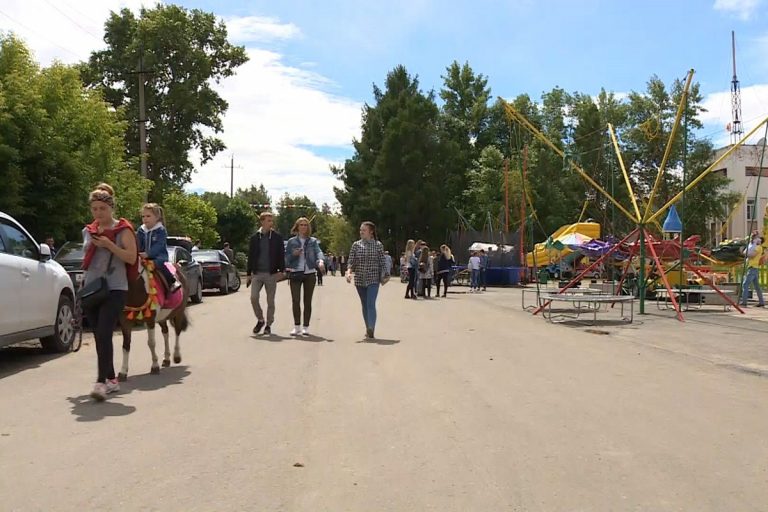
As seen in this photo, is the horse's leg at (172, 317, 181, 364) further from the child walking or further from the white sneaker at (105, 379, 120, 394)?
the white sneaker at (105, 379, 120, 394)

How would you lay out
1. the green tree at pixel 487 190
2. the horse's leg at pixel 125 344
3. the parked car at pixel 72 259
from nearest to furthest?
the horse's leg at pixel 125 344 → the parked car at pixel 72 259 → the green tree at pixel 487 190

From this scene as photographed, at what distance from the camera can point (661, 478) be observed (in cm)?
467

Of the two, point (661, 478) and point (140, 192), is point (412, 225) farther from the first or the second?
point (661, 478)

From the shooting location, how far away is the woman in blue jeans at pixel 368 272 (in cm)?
1152

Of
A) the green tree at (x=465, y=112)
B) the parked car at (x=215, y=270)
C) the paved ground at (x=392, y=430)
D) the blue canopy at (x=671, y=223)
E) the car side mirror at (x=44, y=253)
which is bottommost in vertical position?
the paved ground at (x=392, y=430)

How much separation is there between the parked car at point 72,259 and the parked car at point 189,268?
2472mm

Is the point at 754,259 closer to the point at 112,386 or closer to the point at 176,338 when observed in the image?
the point at 176,338

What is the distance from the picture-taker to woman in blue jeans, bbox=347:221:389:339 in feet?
37.8

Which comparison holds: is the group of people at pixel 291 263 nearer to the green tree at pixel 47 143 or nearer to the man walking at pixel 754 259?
the green tree at pixel 47 143

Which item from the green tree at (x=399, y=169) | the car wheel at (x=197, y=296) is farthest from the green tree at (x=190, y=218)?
the car wheel at (x=197, y=296)

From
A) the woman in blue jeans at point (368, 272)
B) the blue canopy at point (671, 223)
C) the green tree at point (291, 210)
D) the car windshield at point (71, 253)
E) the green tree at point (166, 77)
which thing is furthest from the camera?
the green tree at point (291, 210)

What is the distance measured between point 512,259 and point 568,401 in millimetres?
27030

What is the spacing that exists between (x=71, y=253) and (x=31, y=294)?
18.1ft

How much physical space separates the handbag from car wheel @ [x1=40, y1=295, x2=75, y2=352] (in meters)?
3.33
